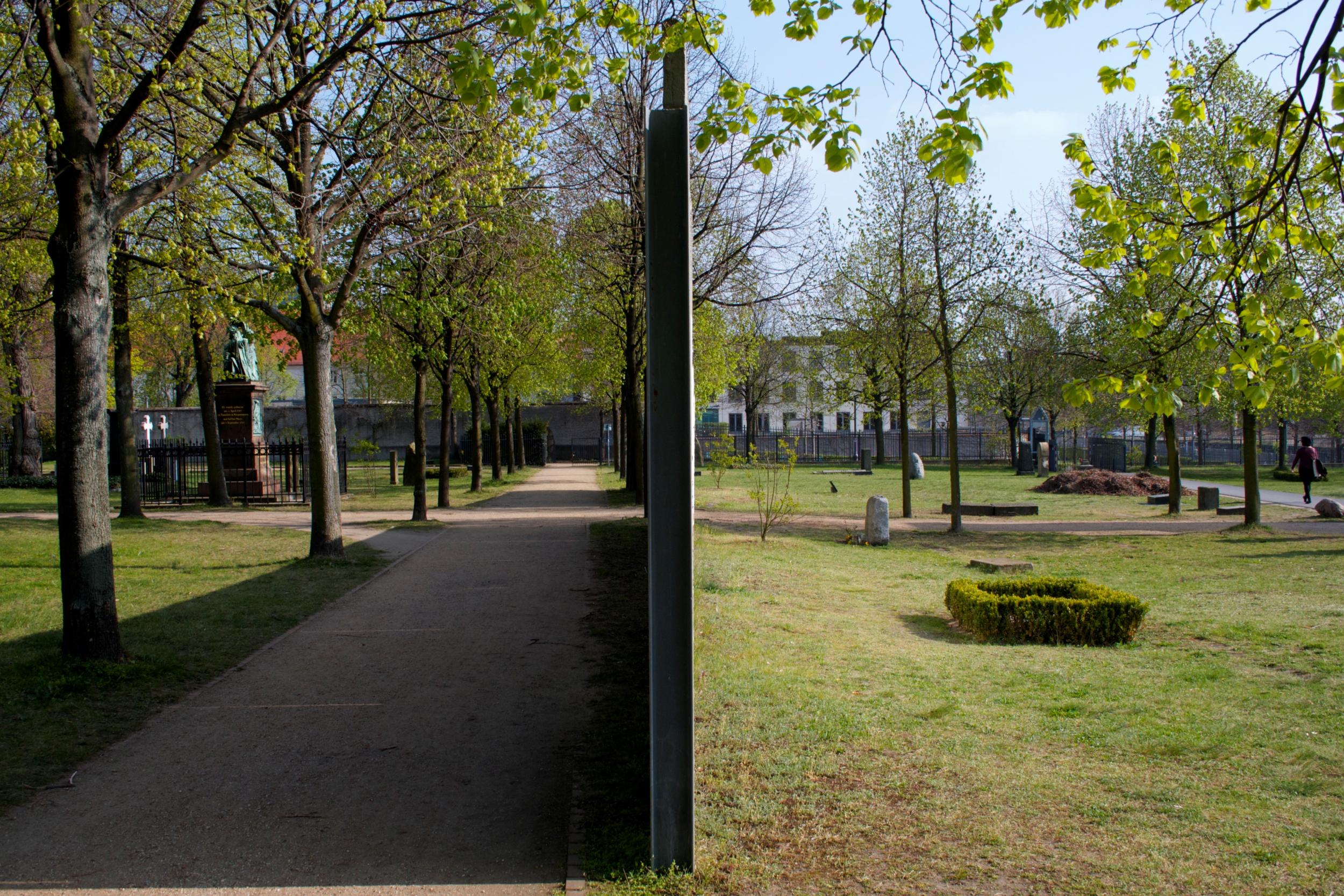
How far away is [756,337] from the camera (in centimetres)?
3834

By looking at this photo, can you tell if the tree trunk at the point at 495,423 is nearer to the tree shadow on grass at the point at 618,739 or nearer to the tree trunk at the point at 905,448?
the tree trunk at the point at 905,448

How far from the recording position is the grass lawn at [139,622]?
5625 millimetres

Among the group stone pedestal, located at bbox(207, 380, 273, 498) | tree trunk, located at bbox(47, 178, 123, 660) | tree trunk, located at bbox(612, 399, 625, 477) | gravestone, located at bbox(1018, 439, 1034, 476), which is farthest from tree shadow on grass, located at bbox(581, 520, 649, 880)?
gravestone, located at bbox(1018, 439, 1034, 476)

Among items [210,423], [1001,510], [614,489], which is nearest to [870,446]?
[614,489]

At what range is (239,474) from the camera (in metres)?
23.0

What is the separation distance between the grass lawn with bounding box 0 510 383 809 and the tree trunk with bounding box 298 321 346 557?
39 cm

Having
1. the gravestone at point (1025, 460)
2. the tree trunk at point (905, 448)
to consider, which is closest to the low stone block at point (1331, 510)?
the tree trunk at point (905, 448)

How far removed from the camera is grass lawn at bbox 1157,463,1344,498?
29.6 m

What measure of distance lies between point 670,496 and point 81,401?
16.8 feet

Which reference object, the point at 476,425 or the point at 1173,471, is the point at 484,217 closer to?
the point at 476,425

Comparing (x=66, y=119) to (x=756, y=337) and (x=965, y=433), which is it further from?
(x=965, y=433)

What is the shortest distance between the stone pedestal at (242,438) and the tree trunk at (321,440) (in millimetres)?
10569

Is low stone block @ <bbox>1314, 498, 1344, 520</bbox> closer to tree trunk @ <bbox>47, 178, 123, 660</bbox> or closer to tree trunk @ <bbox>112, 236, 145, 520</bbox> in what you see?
tree trunk @ <bbox>47, 178, 123, 660</bbox>

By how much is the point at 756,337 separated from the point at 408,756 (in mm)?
33921
